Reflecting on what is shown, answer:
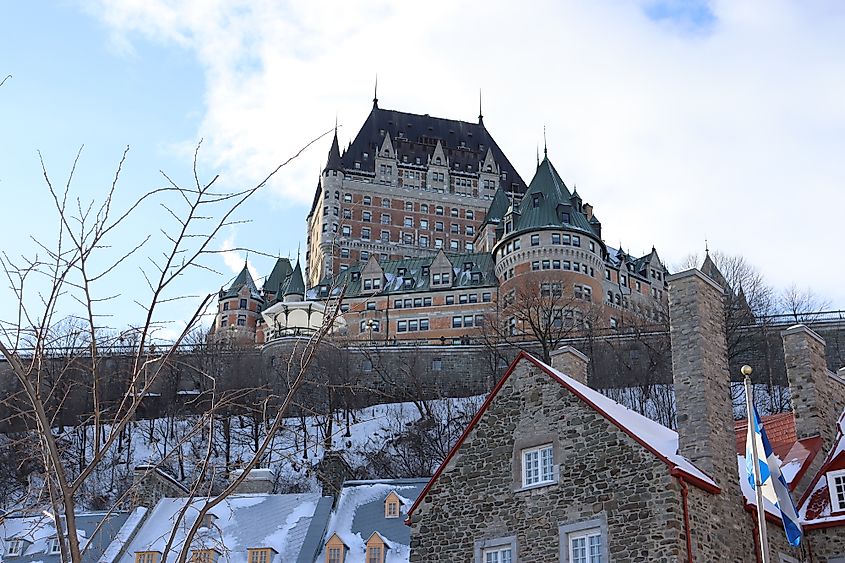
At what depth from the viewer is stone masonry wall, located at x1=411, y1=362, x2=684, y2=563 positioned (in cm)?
1695

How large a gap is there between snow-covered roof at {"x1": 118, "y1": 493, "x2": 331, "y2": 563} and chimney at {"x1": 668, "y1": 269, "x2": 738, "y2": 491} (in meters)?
18.0

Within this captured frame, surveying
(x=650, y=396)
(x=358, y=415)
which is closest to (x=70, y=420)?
(x=358, y=415)

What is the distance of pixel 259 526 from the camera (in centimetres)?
3547

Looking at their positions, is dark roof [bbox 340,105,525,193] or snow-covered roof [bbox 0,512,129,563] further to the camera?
dark roof [bbox 340,105,525,193]

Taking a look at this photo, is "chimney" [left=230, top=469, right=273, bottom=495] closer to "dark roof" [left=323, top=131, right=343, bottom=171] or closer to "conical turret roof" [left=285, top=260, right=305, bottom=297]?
"conical turret roof" [left=285, top=260, right=305, bottom=297]

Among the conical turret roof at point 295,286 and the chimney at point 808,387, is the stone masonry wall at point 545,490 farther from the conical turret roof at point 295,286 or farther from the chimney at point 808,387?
the conical turret roof at point 295,286

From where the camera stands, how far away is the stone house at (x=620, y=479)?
671 inches

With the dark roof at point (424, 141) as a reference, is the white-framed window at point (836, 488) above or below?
below

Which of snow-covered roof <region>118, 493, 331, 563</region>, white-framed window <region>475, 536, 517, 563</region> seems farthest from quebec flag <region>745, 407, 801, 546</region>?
snow-covered roof <region>118, 493, 331, 563</region>

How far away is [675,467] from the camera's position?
16.6 m

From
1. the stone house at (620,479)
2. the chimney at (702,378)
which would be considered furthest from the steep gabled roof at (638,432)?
the chimney at (702,378)

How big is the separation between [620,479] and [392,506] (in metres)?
17.7

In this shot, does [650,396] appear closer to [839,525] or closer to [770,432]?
[770,432]

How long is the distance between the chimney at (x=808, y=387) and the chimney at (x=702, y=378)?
3.23 metres
